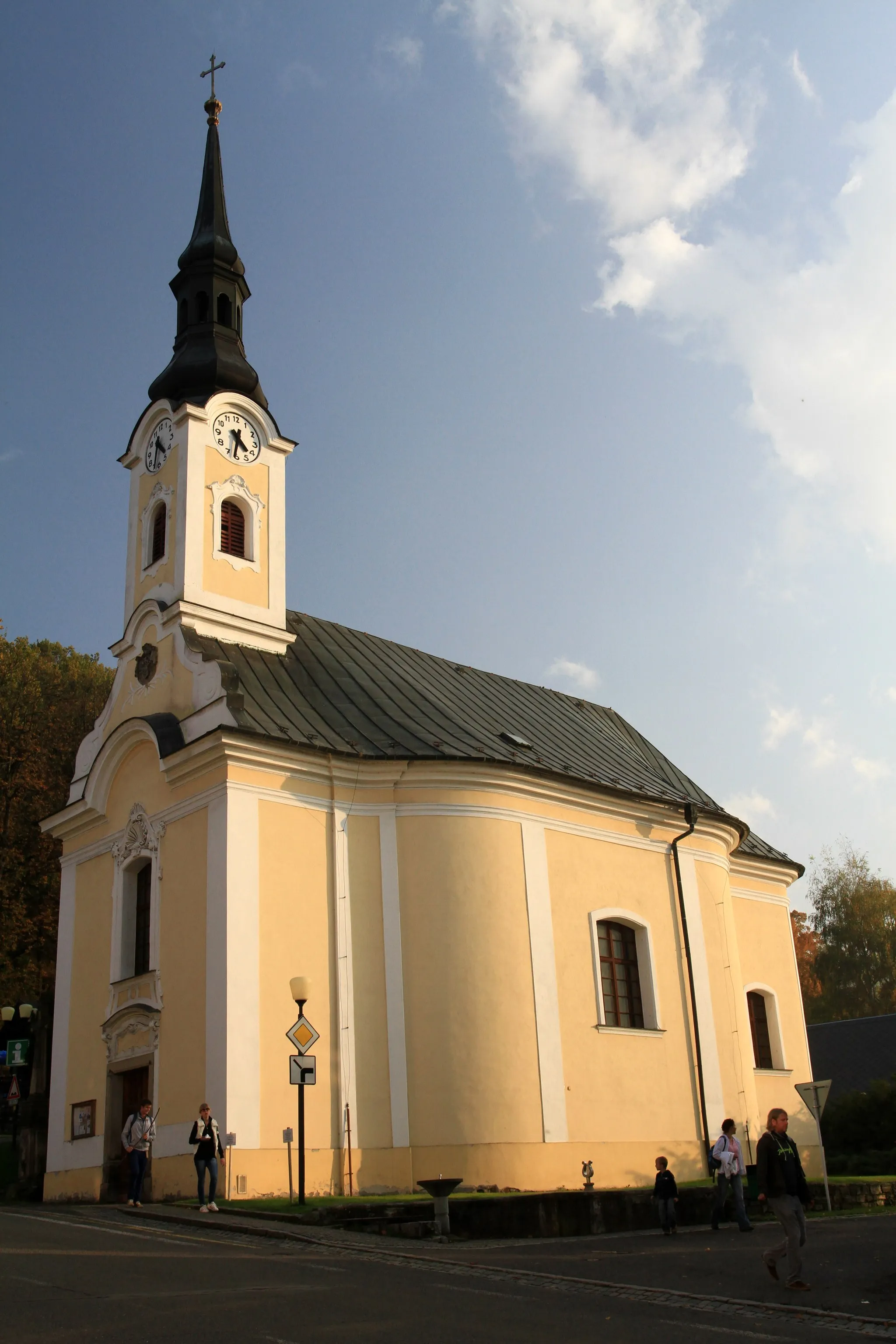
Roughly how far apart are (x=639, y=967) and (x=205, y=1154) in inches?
429

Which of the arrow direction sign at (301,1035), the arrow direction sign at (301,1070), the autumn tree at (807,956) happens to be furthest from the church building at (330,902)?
the autumn tree at (807,956)

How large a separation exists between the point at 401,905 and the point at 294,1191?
5151mm

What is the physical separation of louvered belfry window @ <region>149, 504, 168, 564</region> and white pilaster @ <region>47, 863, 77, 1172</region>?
A: 6.44 meters

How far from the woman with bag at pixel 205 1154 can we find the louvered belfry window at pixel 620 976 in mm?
→ 8976

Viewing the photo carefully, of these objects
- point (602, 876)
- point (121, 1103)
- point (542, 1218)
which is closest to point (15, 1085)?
point (121, 1103)

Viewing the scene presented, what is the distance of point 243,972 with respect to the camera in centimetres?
1992

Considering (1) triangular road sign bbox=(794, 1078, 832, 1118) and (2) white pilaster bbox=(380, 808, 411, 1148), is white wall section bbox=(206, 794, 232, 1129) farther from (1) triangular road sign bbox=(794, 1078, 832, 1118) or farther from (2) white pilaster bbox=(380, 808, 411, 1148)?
(1) triangular road sign bbox=(794, 1078, 832, 1118)

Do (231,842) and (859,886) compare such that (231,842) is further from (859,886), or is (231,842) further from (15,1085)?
(859,886)

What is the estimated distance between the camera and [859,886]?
2057 inches

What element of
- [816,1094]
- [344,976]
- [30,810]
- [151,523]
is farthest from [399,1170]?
[30,810]

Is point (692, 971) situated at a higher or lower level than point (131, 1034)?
higher

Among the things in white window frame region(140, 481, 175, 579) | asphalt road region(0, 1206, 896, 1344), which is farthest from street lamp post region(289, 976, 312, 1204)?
white window frame region(140, 481, 175, 579)

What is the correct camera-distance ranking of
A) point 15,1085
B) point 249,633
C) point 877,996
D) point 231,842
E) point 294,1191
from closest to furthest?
point 294,1191
point 231,842
point 249,633
point 15,1085
point 877,996

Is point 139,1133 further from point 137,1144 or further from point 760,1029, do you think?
point 760,1029
